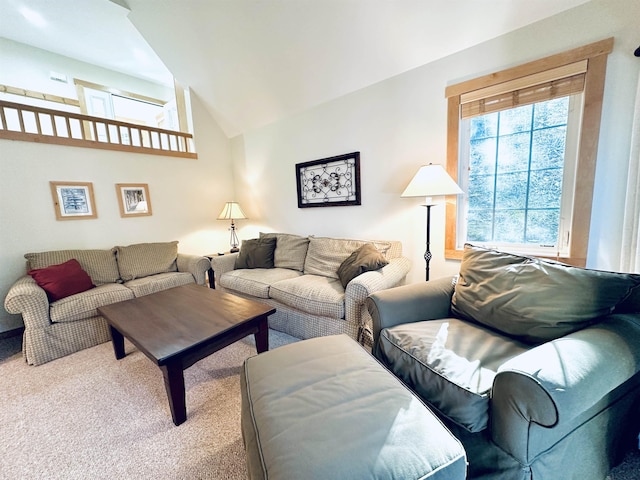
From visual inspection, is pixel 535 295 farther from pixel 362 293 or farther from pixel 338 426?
pixel 338 426

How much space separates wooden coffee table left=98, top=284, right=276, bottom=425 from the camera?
4.49 ft

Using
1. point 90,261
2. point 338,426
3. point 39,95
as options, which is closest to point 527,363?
point 338,426

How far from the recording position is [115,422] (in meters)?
1.42

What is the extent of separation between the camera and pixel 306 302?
2096 mm

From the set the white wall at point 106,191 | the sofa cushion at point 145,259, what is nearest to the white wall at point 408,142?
the white wall at point 106,191

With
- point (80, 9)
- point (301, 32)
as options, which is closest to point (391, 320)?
point (301, 32)

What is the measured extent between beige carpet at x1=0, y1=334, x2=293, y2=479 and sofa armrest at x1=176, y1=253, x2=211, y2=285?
1082 millimetres

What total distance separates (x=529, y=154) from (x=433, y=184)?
741mm

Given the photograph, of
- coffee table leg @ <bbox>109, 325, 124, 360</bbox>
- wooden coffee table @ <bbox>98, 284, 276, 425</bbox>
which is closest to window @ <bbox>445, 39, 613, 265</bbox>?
wooden coffee table @ <bbox>98, 284, 276, 425</bbox>

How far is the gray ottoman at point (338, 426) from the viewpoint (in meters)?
0.68

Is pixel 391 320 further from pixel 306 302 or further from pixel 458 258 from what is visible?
pixel 458 258

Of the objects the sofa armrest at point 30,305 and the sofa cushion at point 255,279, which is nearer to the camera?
the sofa armrest at point 30,305

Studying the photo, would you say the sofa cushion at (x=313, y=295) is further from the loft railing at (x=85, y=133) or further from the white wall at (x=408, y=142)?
the loft railing at (x=85, y=133)

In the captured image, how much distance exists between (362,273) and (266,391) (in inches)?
48.4
